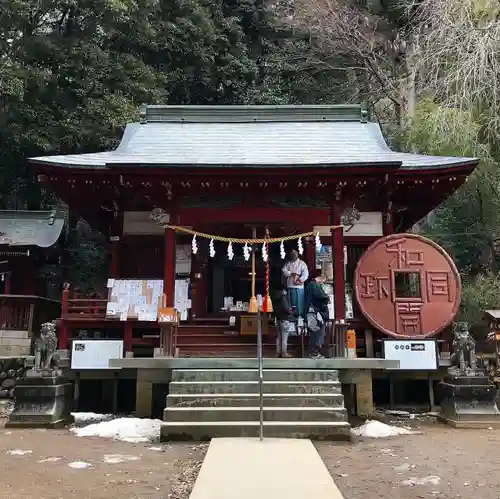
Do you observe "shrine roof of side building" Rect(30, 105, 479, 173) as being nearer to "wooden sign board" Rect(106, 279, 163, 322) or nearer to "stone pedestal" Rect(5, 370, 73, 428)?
"wooden sign board" Rect(106, 279, 163, 322)

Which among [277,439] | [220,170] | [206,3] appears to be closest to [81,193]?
[220,170]

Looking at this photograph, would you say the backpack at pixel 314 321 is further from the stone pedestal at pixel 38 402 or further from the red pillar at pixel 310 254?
the stone pedestal at pixel 38 402

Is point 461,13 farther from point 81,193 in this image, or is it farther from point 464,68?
point 81,193

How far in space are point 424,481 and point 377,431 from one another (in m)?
2.57

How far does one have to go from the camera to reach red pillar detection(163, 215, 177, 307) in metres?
9.84

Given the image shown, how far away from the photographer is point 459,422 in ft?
27.1

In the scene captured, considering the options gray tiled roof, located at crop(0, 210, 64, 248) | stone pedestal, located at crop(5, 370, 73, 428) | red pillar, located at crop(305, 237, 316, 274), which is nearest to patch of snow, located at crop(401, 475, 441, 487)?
stone pedestal, located at crop(5, 370, 73, 428)

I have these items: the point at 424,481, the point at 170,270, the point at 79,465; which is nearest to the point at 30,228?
the point at 170,270

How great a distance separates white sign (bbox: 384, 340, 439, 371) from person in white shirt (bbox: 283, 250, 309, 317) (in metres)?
1.78

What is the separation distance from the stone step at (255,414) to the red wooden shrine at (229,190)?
2.73 metres

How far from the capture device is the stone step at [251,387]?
7.80 meters

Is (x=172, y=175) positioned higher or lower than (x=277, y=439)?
higher

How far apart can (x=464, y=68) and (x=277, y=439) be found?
8697mm

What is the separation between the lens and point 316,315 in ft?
30.6
